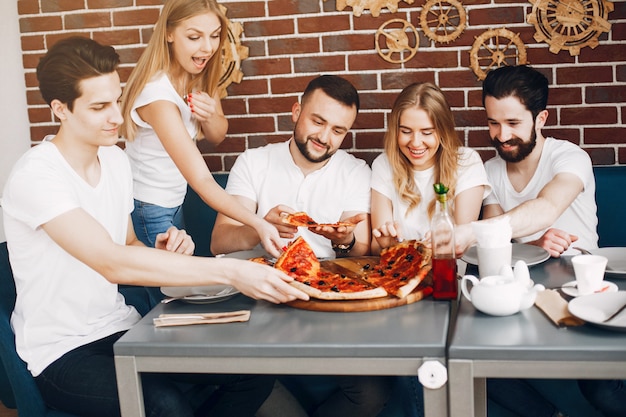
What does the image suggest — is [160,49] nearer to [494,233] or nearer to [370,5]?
[370,5]

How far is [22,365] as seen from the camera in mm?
2088

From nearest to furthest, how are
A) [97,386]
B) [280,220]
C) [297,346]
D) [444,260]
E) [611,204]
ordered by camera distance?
[297,346]
[444,260]
[97,386]
[280,220]
[611,204]

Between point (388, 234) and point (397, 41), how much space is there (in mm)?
1348

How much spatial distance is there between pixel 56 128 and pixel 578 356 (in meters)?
2.99

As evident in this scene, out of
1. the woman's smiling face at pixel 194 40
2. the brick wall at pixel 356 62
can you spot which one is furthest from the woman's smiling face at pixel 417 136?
the woman's smiling face at pixel 194 40

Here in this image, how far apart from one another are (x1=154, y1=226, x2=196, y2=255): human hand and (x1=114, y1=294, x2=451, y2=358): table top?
0.39m

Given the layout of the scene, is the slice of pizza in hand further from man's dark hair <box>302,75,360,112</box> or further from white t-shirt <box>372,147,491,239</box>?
man's dark hair <box>302,75,360,112</box>

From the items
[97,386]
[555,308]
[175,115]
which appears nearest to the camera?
[555,308]

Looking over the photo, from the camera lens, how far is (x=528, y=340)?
1607mm

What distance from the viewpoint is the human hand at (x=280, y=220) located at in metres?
2.51

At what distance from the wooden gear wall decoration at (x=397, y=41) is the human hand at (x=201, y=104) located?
918 millimetres

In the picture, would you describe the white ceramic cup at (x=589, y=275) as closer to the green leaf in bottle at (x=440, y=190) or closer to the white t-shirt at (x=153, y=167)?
the green leaf in bottle at (x=440, y=190)

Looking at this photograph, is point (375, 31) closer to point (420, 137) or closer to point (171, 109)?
point (420, 137)

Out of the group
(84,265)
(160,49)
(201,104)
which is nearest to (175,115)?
(201,104)
